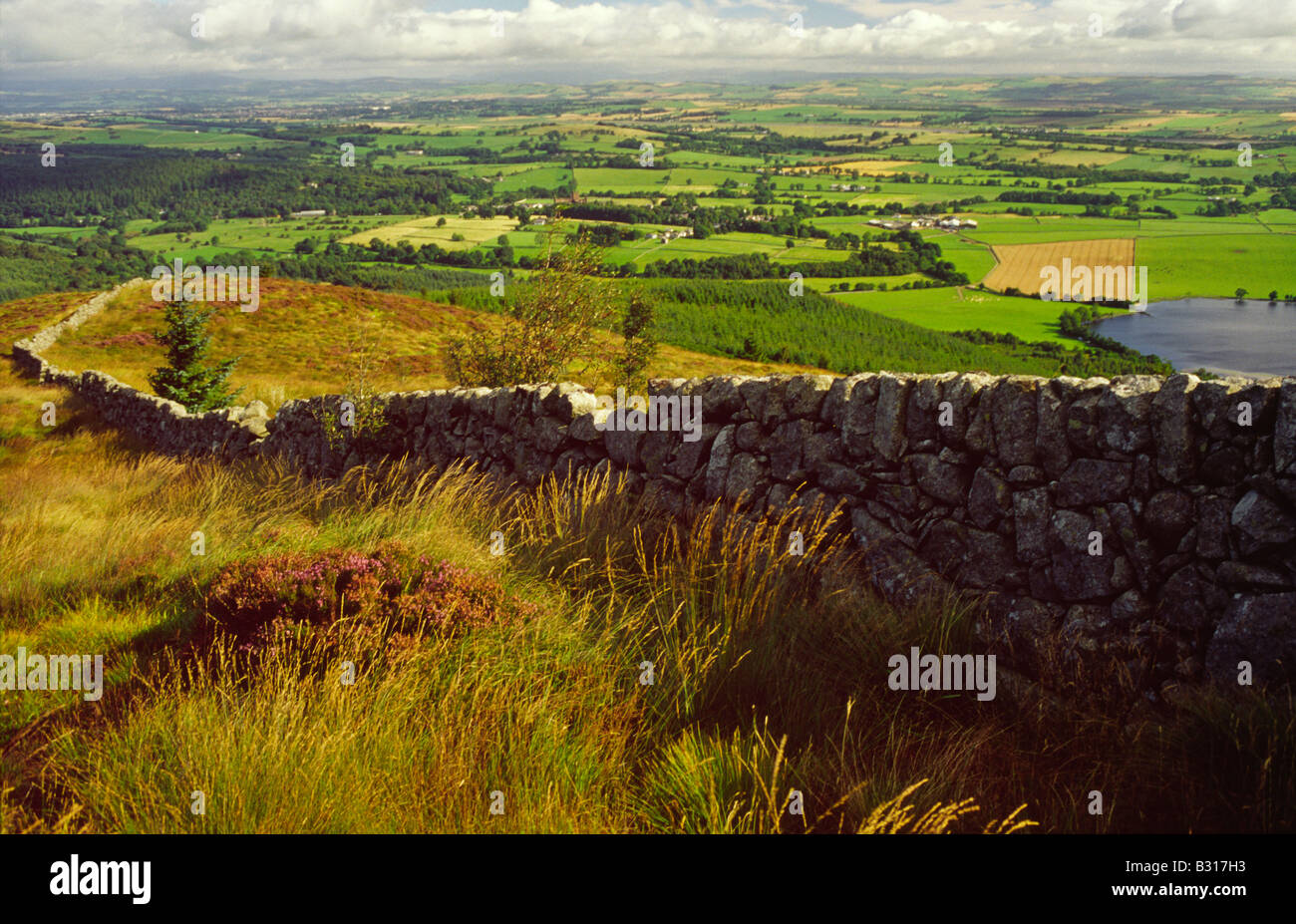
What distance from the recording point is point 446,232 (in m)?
109

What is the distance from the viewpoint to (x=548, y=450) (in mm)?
7875

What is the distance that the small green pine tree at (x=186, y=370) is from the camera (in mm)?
19656

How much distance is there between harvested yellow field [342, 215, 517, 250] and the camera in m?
102

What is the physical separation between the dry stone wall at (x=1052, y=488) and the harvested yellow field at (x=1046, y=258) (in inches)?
2884

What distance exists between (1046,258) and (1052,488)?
87.8 metres

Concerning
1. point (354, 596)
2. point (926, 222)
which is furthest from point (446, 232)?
point (354, 596)

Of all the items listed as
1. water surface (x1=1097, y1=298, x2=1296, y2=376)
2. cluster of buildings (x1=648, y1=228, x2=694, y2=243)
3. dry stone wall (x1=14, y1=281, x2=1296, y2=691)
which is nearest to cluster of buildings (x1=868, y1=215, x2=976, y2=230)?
cluster of buildings (x1=648, y1=228, x2=694, y2=243)

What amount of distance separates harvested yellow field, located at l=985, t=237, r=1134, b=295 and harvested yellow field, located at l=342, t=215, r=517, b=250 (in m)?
63.4

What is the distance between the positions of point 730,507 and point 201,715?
4042 millimetres

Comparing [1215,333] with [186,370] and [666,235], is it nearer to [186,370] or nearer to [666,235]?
[186,370]

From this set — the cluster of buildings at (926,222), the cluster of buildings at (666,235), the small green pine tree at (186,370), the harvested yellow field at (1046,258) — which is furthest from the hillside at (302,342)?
the cluster of buildings at (926,222)

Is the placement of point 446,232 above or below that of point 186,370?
above

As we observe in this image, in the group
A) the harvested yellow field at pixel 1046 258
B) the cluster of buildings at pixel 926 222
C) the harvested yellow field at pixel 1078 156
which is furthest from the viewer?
the harvested yellow field at pixel 1078 156

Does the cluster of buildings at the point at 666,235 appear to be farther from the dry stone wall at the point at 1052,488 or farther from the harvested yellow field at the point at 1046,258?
the dry stone wall at the point at 1052,488
